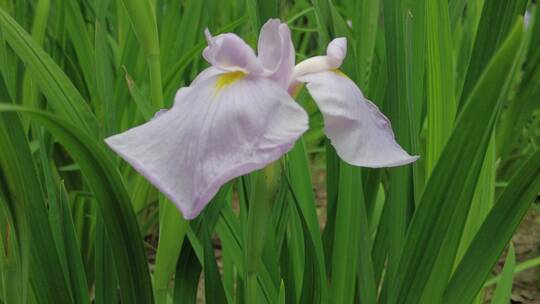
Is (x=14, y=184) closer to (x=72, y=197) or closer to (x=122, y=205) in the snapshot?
(x=122, y=205)

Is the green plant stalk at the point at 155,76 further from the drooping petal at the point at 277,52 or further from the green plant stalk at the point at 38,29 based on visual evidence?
the green plant stalk at the point at 38,29

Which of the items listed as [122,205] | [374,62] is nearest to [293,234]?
[122,205]

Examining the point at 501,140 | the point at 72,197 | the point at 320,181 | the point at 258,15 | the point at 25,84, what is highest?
the point at 258,15

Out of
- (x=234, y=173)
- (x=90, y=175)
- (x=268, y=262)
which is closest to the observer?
(x=234, y=173)

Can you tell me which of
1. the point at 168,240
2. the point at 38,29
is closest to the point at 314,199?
the point at 168,240

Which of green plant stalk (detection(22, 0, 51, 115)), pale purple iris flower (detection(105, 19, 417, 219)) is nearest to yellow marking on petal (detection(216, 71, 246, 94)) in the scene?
pale purple iris flower (detection(105, 19, 417, 219))

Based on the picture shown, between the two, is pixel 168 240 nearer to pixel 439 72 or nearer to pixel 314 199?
pixel 314 199

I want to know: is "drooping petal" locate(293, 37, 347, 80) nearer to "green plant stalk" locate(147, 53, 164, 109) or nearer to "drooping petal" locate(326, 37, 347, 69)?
"drooping petal" locate(326, 37, 347, 69)

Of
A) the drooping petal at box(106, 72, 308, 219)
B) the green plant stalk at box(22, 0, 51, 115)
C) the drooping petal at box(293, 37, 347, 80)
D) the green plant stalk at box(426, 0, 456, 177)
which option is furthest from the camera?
the green plant stalk at box(22, 0, 51, 115)
